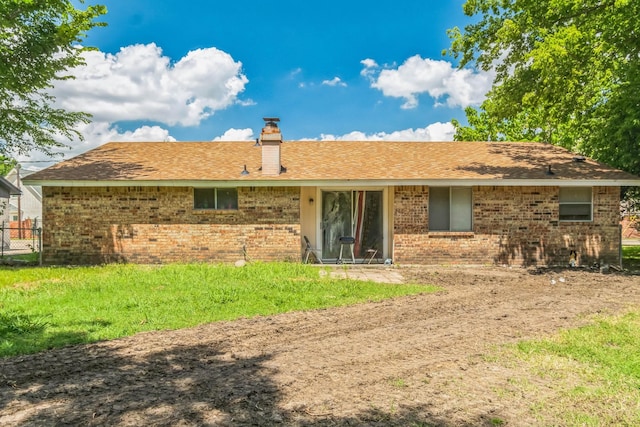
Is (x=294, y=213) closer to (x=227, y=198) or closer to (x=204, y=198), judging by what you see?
(x=227, y=198)

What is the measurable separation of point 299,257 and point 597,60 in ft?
32.5

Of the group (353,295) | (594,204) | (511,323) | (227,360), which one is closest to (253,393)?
(227,360)

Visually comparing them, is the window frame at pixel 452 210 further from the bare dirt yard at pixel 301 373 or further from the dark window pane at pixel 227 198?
the bare dirt yard at pixel 301 373

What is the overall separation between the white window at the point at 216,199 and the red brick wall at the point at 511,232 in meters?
4.89

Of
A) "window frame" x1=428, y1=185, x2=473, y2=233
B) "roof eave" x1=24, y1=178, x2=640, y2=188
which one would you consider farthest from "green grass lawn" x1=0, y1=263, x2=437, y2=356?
"window frame" x1=428, y1=185, x2=473, y2=233

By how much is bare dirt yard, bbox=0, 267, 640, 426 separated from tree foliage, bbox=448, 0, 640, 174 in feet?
23.1

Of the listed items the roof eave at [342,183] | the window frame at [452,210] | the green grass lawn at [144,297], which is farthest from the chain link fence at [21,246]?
the window frame at [452,210]

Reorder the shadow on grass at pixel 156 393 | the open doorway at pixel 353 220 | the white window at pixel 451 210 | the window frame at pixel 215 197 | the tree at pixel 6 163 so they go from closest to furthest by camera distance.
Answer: the shadow on grass at pixel 156 393 < the white window at pixel 451 210 < the window frame at pixel 215 197 < the open doorway at pixel 353 220 < the tree at pixel 6 163

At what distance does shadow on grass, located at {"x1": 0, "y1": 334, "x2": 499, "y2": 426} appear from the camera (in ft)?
11.8

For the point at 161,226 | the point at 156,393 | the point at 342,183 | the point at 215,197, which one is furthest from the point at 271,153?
the point at 156,393

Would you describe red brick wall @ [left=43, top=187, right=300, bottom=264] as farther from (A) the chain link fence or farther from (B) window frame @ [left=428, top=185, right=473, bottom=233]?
(B) window frame @ [left=428, top=185, right=473, bottom=233]

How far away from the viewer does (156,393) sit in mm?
4117

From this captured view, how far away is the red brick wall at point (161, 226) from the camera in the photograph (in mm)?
13555

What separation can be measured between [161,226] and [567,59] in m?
12.0
